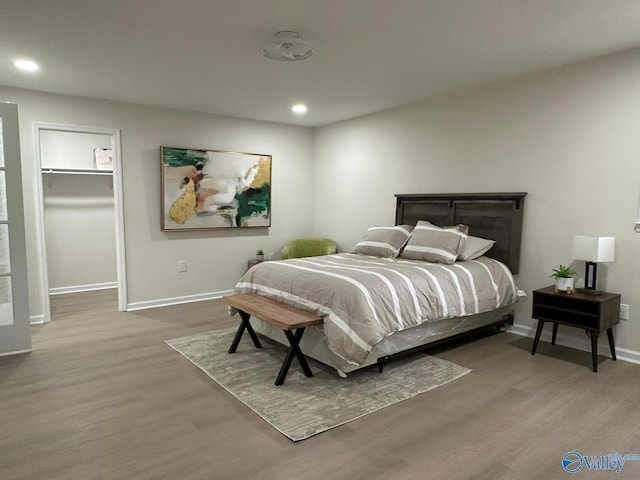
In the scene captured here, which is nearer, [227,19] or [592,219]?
[227,19]

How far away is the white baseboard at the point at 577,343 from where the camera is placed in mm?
3250

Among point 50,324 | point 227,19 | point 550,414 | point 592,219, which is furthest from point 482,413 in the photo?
point 50,324

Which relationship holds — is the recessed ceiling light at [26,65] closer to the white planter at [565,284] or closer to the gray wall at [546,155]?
the gray wall at [546,155]

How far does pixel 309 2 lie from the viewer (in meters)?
2.38

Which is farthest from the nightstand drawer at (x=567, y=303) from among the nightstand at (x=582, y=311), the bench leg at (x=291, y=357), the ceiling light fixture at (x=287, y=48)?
the ceiling light fixture at (x=287, y=48)

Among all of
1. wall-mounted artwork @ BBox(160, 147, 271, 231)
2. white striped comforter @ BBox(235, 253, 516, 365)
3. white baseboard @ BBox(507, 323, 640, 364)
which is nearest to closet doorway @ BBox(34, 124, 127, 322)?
wall-mounted artwork @ BBox(160, 147, 271, 231)

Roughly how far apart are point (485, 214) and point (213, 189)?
3.29 m

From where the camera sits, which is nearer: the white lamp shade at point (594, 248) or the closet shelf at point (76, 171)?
the white lamp shade at point (594, 248)

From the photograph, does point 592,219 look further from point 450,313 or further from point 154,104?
Answer: point 154,104

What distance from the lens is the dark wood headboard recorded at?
3900mm

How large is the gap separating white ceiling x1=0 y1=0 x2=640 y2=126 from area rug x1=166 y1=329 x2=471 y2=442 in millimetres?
2392

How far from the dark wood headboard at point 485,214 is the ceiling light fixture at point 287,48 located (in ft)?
7.32

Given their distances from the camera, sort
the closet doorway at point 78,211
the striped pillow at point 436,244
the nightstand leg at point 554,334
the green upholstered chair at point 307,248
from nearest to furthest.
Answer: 1. the nightstand leg at point 554,334
2. the striped pillow at point 436,244
3. the closet doorway at point 78,211
4. the green upholstered chair at point 307,248

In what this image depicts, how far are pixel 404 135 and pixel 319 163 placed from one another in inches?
65.5
